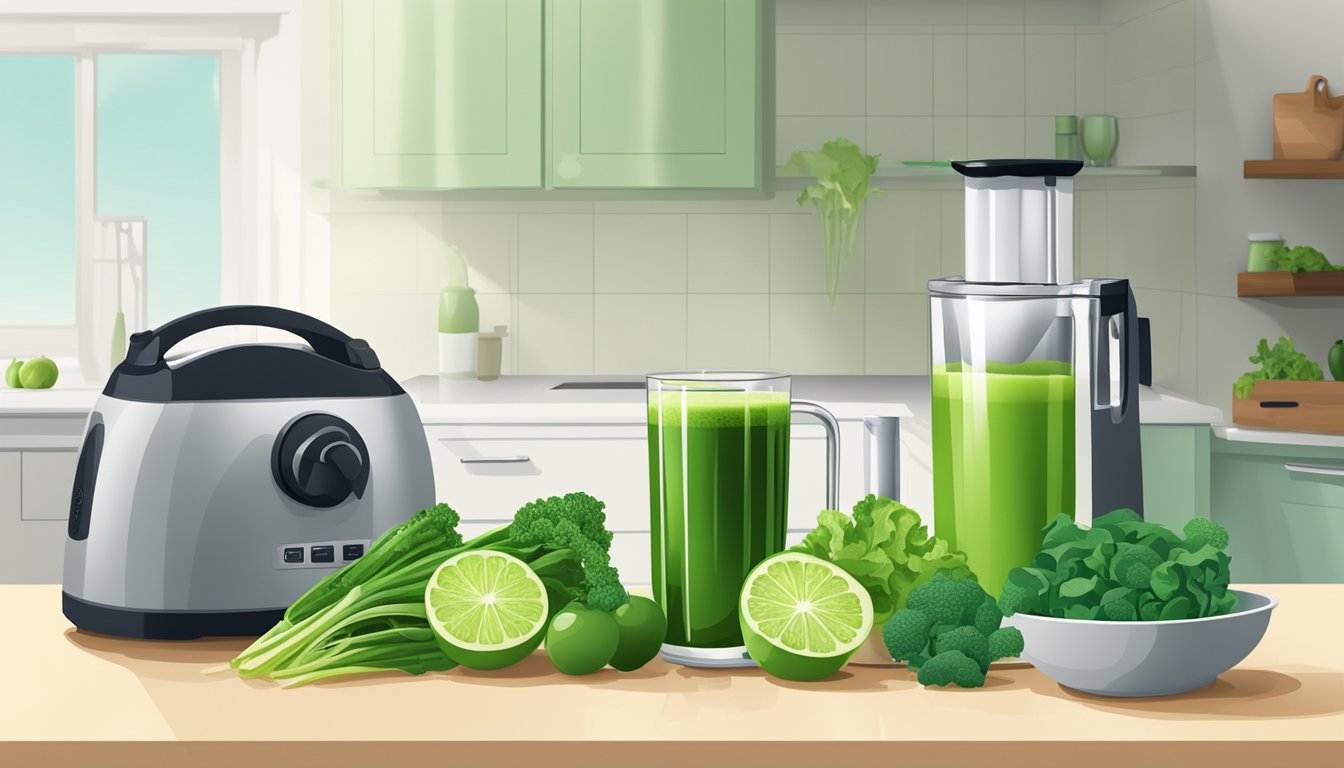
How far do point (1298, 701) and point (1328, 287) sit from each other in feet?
7.83

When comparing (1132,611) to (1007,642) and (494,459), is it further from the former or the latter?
(494,459)

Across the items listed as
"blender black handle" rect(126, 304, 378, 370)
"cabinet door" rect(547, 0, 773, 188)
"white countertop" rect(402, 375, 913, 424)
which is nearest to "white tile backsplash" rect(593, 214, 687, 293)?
"white countertop" rect(402, 375, 913, 424)

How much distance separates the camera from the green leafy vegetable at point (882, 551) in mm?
941

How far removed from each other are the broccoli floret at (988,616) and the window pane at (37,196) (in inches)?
130

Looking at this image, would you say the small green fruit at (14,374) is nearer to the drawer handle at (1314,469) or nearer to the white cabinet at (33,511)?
the white cabinet at (33,511)

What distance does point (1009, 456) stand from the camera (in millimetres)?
995

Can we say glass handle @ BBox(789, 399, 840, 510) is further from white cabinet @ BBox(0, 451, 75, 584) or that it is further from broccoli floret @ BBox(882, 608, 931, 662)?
white cabinet @ BBox(0, 451, 75, 584)

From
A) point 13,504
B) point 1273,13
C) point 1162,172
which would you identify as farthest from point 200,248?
point 1273,13

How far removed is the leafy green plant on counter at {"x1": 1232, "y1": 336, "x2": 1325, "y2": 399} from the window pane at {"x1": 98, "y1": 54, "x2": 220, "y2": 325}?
2.62 m

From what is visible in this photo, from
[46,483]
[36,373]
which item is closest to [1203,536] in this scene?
[46,483]

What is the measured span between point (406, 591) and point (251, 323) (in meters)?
0.28

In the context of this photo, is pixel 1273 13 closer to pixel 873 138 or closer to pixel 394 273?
pixel 873 138

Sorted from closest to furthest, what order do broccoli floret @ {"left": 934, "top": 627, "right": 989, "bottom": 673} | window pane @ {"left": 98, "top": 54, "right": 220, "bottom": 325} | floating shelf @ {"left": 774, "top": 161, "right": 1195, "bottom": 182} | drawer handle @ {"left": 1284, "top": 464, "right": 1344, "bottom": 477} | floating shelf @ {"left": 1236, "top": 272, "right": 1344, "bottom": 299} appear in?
broccoli floret @ {"left": 934, "top": 627, "right": 989, "bottom": 673}
drawer handle @ {"left": 1284, "top": 464, "right": 1344, "bottom": 477}
floating shelf @ {"left": 1236, "top": 272, "right": 1344, "bottom": 299}
floating shelf @ {"left": 774, "top": 161, "right": 1195, "bottom": 182}
window pane @ {"left": 98, "top": 54, "right": 220, "bottom": 325}

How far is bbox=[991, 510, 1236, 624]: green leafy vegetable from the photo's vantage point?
84 cm
